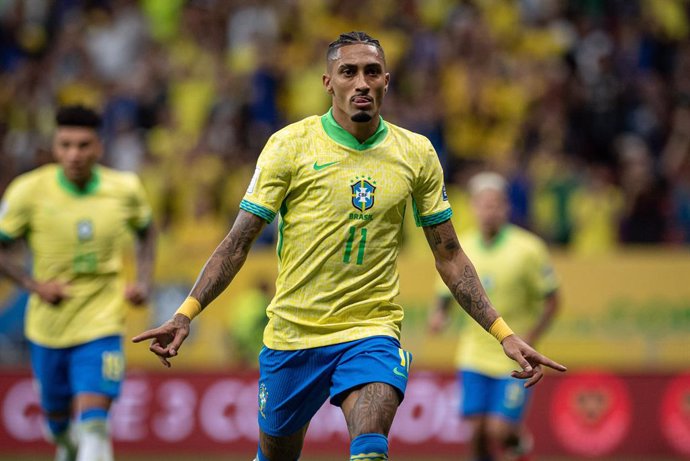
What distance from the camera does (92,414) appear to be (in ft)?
31.5

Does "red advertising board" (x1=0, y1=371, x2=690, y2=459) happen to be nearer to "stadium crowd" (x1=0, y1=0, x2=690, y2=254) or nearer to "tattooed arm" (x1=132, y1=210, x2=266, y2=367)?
"stadium crowd" (x1=0, y1=0, x2=690, y2=254)

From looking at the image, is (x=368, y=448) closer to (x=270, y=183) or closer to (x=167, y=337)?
(x=167, y=337)

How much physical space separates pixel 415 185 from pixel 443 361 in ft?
29.6

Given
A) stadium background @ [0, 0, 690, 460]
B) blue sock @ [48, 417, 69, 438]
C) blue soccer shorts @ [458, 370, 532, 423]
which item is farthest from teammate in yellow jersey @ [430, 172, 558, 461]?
blue sock @ [48, 417, 69, 438]

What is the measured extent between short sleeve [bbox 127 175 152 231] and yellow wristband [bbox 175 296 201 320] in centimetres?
399

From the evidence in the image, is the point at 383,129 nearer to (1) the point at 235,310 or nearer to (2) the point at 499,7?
(1) the point at 235,310

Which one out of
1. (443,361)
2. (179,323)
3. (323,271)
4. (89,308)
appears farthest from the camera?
(443,361)

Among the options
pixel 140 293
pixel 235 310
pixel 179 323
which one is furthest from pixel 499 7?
pixel 179 323

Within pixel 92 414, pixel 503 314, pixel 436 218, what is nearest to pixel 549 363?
pixel 436 218

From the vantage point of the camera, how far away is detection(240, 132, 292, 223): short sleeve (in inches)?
269

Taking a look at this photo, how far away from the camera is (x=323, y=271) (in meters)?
7.01

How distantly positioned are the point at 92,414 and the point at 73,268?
46.8 inches

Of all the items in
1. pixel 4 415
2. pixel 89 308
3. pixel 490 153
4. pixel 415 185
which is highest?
pixel 490 153

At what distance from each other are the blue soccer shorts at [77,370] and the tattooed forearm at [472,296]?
3669 millimetres
